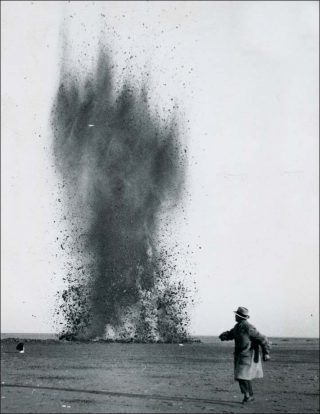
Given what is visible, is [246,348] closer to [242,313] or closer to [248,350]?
[248,350]

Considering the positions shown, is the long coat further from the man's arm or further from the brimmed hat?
the brimmed hat

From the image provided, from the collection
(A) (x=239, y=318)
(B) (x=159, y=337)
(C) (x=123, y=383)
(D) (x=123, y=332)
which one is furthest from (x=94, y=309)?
(A) (x=239, y=318)

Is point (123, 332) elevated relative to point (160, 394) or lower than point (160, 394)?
lower

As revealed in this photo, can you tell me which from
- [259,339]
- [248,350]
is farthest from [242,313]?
[248,350]

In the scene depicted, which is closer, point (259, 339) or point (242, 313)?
point (259, 339)

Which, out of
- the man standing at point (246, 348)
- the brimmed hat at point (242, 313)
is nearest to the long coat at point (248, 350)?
the man standing at point (246, 348)

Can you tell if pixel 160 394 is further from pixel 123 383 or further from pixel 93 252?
pixel 93 252

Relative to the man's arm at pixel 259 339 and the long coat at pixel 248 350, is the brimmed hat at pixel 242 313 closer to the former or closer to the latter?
the long coat at pixel 248 350

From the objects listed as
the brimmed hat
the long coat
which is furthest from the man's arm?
the brimmed hat
